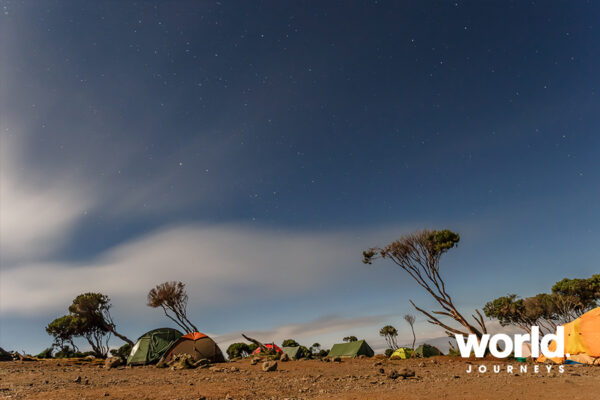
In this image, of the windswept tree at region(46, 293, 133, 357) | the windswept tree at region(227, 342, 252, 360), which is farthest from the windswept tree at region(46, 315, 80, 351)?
the windswept tree at region(227, 342, 252, 360)

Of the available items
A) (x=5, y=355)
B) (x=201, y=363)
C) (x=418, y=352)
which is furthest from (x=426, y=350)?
(x=5, y=355)

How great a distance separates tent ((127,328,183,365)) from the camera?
70.0 feet

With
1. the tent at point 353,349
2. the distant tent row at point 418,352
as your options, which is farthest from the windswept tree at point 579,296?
the tent at point 353,349

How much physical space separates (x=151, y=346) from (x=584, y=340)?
24.6 m

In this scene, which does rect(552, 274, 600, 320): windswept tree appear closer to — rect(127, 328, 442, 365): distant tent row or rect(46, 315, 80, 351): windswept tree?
rect(127, 328, 442, 365): distant tent row

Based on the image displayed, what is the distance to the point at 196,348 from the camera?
21.3 metres

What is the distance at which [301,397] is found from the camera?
6805 mm

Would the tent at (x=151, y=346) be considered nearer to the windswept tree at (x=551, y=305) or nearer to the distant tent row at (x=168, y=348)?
the distant tent row at (x=168, y=348)

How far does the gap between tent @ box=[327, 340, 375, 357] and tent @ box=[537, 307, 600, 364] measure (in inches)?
724

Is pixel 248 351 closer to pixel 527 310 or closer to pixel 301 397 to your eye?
pixel 527 310

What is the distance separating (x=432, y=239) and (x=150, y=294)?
36182mm

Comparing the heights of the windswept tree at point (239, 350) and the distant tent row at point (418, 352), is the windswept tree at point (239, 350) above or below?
below

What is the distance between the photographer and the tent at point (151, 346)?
21.3 meters

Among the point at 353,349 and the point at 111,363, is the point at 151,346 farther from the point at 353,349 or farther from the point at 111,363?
the point at 353,349
